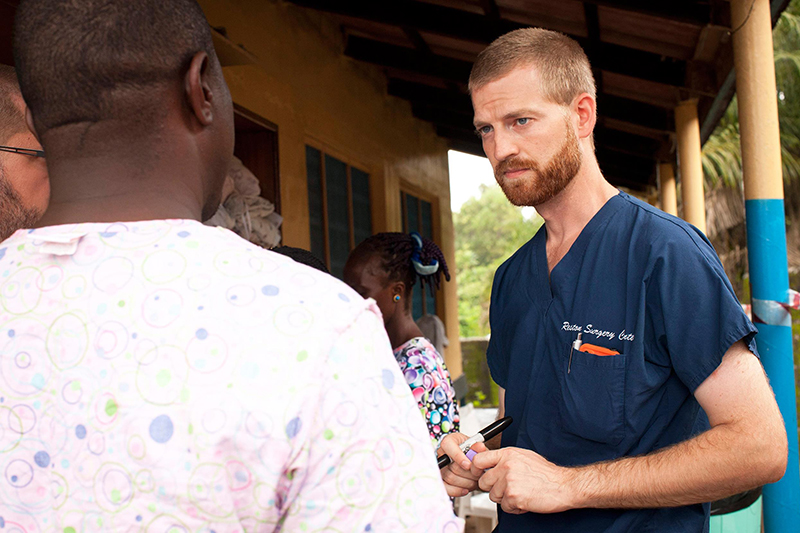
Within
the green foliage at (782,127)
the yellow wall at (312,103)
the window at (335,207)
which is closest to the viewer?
the yellow wall at (312,103)

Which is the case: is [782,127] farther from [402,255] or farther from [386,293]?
[386,293]

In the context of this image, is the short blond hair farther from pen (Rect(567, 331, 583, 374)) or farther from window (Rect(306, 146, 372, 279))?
window (Rect(306, 146, 372, 279))

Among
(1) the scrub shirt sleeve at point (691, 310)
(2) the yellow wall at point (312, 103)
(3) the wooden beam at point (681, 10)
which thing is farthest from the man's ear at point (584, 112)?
(3) the wooden beam at point (681, 10)

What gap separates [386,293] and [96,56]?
7.06ft

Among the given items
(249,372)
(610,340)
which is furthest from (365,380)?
(610,340)

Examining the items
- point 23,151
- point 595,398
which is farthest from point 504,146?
point 23,151

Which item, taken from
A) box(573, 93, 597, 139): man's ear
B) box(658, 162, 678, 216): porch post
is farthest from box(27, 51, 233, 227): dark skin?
box(658, 162, 678, 216): porch post

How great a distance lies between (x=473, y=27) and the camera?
4652 mm

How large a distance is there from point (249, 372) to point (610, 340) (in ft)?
3.13

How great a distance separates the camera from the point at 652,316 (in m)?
1.36

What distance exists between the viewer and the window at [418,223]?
7.39 meters

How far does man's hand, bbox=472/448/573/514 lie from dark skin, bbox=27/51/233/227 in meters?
0.91

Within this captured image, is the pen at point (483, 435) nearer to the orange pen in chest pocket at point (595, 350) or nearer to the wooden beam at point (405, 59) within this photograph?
the orange pen in chest pocket at point (595, 350)

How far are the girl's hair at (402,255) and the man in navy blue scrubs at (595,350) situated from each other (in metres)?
1.18
